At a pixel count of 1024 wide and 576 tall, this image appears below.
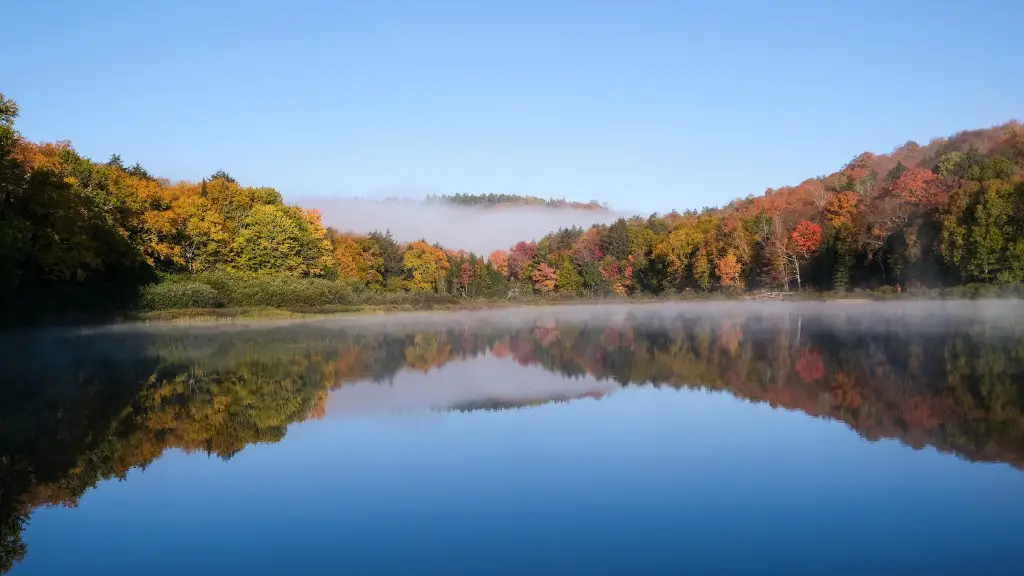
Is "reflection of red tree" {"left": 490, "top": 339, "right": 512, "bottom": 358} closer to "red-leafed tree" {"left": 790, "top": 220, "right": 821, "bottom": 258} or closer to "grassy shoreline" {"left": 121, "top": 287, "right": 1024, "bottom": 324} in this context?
"grassy shoreline" {"left": 121, "top": 287, "right": 1024, "bottom": 324}

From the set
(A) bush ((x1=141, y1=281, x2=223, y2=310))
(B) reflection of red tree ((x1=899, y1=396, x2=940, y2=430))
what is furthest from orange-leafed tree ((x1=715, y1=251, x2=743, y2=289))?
A: (B) reflection of red tree ((x1=899, y1=396, x2=940, y2=430))

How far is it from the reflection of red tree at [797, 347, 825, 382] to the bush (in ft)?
108

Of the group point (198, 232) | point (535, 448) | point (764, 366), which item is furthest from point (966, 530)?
point (198, 232)

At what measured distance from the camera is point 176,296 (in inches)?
1615

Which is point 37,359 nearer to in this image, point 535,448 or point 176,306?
point 535,448

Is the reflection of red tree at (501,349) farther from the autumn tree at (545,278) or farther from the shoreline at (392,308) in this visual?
the autumn tree at (545,278)

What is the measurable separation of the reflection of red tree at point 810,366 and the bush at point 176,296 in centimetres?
3288

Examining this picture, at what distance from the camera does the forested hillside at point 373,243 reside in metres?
33.5

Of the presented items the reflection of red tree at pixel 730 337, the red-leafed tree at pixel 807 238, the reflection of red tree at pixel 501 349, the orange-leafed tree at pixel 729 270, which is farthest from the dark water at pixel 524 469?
the orange-leafed tree at pixel 729 270

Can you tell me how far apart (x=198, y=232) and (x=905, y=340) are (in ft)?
134

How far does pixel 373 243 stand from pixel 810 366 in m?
71.9

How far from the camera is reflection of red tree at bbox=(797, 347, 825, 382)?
47.6ft

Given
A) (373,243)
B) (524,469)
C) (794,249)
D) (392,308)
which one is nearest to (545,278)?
(373,243)

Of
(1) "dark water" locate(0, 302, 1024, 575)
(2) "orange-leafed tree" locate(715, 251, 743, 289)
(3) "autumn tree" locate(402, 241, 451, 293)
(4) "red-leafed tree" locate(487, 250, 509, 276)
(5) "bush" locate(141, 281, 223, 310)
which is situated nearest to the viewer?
(1) "dark water" locate(0, 302, 1024, 575)
